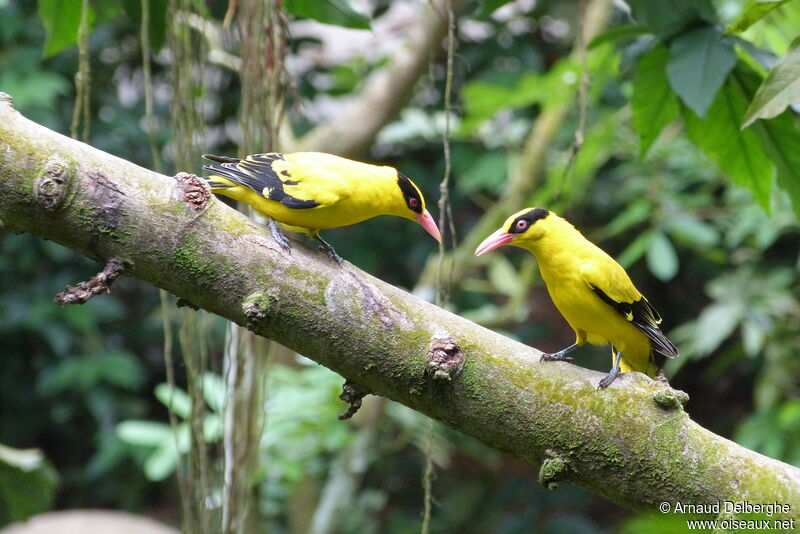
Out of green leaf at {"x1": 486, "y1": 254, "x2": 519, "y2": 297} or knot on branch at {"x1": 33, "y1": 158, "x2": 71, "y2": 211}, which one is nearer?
knot on branch at {"x1": 33, "y1": 158, "x2": 71, "y2": 211}

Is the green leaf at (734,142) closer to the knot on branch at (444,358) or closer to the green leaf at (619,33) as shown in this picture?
the green leaf at (619,33)

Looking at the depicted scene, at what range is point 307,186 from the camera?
1645 millimetres

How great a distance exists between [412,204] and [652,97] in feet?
1.93

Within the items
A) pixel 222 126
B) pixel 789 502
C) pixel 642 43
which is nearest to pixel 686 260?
pixel 222 126

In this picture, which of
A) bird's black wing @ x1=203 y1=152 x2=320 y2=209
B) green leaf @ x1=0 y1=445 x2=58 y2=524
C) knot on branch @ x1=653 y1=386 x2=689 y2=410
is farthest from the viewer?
green leaf @ x1=0 y1=445 x2=58 y2=524

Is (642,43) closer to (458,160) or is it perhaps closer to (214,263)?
(214,263)

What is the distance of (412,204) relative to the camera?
1718 millimetres

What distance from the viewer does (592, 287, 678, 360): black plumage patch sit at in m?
1.76

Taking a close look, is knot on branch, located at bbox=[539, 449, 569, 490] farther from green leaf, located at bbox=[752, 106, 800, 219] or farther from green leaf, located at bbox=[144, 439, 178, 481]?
green leaf, located at bbox=[144, 439, 178, 481]

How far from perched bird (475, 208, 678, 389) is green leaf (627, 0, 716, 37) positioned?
17.9 inches

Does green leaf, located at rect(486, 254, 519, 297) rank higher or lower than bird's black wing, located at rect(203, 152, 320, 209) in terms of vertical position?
lower

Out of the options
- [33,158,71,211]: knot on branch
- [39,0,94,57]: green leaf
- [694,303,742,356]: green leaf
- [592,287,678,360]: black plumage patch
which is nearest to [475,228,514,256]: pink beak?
[592,287,678,360]: black plumage patch

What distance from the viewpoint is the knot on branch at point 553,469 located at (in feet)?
4.53

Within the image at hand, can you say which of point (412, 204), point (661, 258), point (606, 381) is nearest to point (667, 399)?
point (606, 381)
